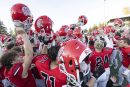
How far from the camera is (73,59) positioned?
315cm

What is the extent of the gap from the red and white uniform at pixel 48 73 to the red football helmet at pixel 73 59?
32 centimetres

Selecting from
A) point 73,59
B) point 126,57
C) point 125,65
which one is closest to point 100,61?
point 126,57

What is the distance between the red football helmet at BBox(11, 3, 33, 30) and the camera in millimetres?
3551

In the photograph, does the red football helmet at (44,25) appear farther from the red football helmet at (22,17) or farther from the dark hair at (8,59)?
the red football helmet at (22,17)

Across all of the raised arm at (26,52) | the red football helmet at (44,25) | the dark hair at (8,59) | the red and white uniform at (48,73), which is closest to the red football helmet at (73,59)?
the red and white uniform at (48,73)

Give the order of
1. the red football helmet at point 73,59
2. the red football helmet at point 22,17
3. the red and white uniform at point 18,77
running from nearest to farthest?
the red football helmet at point 73,59 < the red football helmet at point 22,17 < the red and white uniform at point 18,77

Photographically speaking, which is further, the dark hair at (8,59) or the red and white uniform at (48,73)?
the dark hair at (8,59)

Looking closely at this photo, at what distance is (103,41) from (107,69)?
0.69m

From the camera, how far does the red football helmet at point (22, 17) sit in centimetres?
355

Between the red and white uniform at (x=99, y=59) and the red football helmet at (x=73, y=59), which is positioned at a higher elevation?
the red football helmet at (x=73, y=59)

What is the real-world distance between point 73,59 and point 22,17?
0.87 meters

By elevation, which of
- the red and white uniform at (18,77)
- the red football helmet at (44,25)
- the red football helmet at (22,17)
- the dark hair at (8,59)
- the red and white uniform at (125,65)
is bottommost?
the red and white uniform at (125,65)

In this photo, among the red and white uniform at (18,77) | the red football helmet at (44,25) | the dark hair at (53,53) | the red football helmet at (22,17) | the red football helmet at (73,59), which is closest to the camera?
the red football helmet at (73,59)

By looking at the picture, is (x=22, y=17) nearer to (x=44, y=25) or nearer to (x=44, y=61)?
(x=44, y=61)
